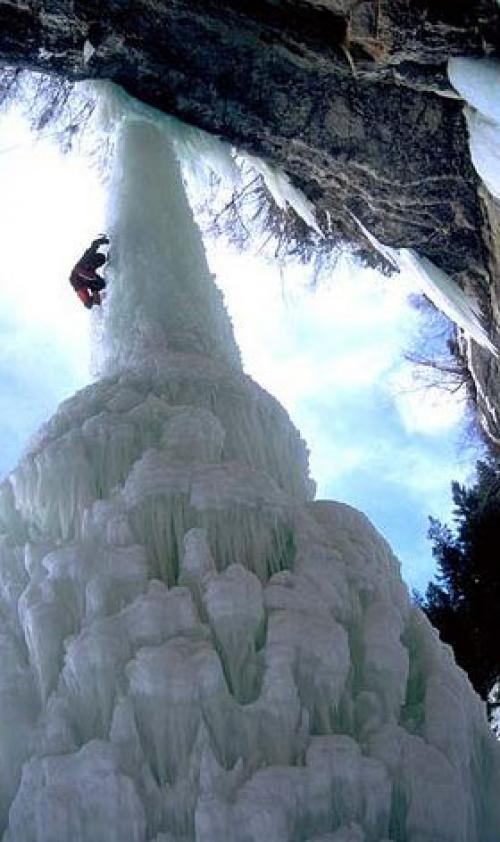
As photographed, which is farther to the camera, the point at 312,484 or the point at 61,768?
the point at 312,484

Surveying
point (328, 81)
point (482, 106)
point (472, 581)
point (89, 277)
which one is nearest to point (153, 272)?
point (89, 277)

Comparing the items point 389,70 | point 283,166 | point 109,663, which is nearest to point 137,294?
point 283,166

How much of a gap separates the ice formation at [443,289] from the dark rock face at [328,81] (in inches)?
4.0

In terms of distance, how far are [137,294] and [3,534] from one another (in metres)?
2.45

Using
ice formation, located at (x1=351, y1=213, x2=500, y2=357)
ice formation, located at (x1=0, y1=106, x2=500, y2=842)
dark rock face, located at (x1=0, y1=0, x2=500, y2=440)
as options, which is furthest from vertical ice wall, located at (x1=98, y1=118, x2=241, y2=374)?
ice formation, located at (x1=351, y1=213, x2=500, y2=357)

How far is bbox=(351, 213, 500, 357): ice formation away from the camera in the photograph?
26.6 ft

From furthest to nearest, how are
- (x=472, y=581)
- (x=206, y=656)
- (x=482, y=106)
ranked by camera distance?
(x=472, y=581)
(x=482, y=106)
(x=206, y=656)

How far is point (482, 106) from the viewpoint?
600 centimetres

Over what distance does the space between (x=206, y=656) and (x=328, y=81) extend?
14.4ft

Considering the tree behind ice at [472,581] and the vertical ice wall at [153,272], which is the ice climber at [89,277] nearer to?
the vertical ice wall at [153,272]

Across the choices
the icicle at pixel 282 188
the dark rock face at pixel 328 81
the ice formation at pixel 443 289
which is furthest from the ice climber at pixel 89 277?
the ice formation at pixel 443 289

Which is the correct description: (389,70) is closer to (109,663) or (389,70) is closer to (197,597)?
(197,597)

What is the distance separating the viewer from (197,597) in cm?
455

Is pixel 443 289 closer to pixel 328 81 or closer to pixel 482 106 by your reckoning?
pixel 328 81
